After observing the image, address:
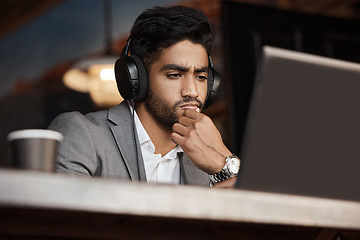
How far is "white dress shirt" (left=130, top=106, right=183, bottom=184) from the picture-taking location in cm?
167

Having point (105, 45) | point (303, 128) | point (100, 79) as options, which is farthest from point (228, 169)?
point (105, 45)

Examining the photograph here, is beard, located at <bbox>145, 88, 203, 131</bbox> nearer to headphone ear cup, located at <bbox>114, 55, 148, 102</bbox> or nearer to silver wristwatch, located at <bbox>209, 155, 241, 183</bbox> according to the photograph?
headphone ear cup, located at <bbox>114, 55, 148, 102</bbox>

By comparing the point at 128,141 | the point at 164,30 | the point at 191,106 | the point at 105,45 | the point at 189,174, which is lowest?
the point at 189,174

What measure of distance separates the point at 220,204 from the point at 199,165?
2.20ft

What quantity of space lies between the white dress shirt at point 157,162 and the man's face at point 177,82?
9cm

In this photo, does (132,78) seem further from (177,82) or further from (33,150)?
(33,150)

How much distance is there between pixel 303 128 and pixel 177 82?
A: 3.21 ft

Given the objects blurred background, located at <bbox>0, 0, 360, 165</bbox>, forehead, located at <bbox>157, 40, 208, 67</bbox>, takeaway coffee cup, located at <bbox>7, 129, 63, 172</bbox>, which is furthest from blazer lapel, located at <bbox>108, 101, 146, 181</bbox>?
blurred background, located at <bbox>0, 0, 360, 165</bbox>

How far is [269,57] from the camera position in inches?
28.5

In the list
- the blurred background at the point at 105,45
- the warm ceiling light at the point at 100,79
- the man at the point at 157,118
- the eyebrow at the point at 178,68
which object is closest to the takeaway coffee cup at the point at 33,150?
the man at the point at 157,118

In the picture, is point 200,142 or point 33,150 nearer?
point 33,150

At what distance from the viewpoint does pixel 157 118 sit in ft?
5.79

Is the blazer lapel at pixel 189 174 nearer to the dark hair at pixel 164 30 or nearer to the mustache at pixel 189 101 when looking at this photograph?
the mustache at pixel 189 101

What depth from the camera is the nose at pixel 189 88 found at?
5.52 feet
